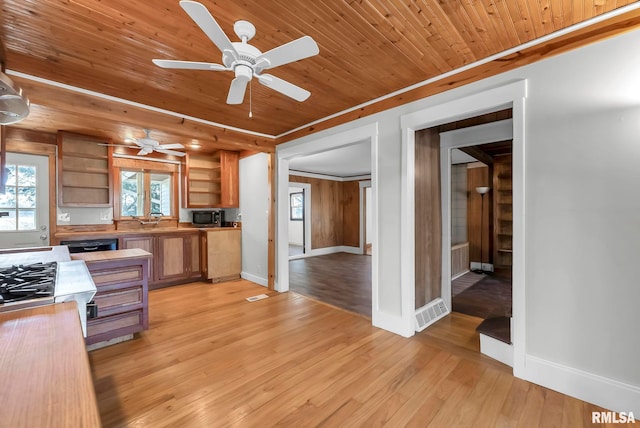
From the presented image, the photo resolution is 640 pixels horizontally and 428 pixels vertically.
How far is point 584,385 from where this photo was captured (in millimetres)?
1871

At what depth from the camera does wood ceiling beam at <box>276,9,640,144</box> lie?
1761 millimetres

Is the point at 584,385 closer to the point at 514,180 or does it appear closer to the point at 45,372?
the point at 514,180

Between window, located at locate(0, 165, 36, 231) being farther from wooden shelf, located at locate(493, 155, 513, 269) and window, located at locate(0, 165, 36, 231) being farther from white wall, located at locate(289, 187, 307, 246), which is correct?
wooden shelf, located at locate(493, 155, 513, 269)

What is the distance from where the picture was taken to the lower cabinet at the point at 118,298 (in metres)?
2.56

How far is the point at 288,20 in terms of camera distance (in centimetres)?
180

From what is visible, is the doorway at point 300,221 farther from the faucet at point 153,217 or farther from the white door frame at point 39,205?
the white door frame at point 39,205

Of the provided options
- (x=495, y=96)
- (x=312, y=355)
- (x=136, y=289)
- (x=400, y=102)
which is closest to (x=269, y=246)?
(x=136, y=289)

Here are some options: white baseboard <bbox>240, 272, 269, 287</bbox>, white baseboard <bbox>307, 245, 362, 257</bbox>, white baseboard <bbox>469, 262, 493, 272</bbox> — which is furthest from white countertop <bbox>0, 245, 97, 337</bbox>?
white baseboard <bbox>469, 262, 493, 272</bbox>

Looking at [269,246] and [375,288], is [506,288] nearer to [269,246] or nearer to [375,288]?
[375,288]

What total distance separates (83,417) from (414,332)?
9.35 ft

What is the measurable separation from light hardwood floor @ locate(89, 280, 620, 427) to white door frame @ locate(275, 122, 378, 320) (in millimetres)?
719

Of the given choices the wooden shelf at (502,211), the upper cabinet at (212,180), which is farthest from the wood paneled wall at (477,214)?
the upper cabinet at (212,180)

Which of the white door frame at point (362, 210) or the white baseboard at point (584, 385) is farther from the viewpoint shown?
the white door frame at point (362, 210)

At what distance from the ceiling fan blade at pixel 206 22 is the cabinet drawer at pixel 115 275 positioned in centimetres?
231
